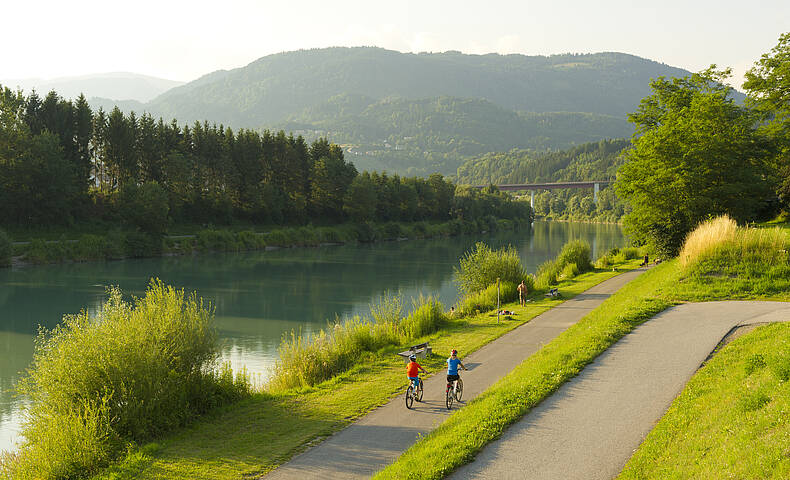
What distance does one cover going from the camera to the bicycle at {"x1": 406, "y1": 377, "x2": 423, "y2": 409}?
513 inches

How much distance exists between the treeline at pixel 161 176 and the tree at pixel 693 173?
54245mm

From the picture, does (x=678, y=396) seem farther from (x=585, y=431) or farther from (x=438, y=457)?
(x=438, y=457)

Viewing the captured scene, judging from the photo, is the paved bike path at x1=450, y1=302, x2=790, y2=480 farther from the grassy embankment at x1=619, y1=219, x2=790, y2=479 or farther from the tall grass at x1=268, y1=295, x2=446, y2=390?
the tall grass at x1=268, y1=295, x2=446, y2=390

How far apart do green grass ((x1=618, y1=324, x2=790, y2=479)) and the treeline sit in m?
68.7

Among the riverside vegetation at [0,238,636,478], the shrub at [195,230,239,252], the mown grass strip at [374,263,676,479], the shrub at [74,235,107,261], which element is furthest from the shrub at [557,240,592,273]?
the shrub at [74,235,107,261]

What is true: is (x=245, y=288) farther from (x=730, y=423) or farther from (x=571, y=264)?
(x=730, y=423)

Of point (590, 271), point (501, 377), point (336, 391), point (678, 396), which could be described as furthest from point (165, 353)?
point (590, 271)

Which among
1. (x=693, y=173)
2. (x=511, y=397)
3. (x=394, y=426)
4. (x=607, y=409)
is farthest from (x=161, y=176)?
(x=607, y=409)

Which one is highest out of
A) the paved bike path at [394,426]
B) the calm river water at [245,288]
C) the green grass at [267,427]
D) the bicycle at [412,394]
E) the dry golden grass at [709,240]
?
the dry golden grass at [709,240]

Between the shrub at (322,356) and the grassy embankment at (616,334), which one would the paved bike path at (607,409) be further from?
the shrub at (322,356)

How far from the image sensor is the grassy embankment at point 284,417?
418 inches

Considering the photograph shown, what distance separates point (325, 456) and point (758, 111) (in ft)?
154

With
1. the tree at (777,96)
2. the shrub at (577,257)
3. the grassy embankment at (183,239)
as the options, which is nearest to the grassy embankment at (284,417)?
the shrub at (577,257)

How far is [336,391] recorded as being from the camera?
49.6 feet
